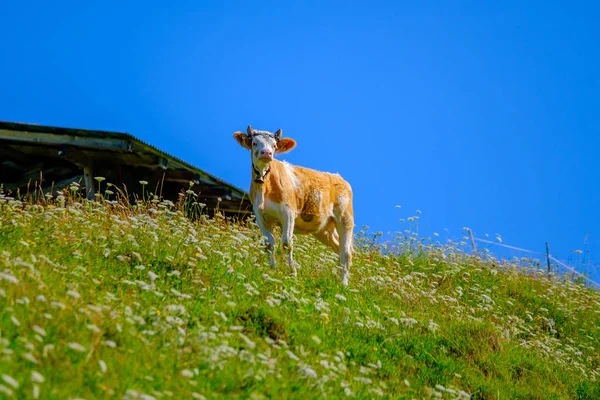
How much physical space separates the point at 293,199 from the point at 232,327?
5.37 meters

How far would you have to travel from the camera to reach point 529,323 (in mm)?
13461

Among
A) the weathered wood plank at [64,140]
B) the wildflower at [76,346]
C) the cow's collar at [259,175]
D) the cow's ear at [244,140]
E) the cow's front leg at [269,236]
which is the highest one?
the weathered wood plank at [64,140]

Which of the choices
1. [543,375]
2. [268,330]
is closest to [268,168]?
[268,330]

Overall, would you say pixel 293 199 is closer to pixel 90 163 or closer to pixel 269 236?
pixel 269 236

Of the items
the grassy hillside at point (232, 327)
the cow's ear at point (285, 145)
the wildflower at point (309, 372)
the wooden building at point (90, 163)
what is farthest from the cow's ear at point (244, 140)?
the wildflower at point (309, 372)

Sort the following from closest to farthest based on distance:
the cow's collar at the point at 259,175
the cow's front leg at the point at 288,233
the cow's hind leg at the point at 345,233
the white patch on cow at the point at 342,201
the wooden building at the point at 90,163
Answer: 1. the cow's front leg at the point at 288,233
2. the cow's collar at the point at 259,175
3. the cow's hind leg at the point at 345,233
4. the white patch on cow at the point at 342,201
5. the wooden building at the point at 90,163

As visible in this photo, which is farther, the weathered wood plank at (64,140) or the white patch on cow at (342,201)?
the weathered wood plank at (64,140)

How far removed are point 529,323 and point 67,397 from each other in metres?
10.6

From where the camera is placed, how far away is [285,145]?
38.0ft

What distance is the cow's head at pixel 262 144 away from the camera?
10.7 m

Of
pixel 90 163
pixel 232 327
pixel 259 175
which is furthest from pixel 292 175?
pixel 90 163

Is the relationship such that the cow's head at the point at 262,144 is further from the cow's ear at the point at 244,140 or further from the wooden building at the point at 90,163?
the wooden building at the point at 90,163

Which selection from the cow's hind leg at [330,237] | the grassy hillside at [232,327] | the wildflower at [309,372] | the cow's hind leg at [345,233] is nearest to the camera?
the grassy hillside at [232,327]

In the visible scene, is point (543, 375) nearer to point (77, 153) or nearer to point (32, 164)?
point (77, 153)
